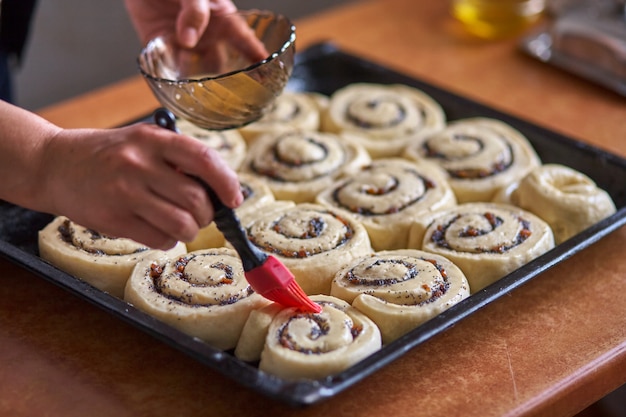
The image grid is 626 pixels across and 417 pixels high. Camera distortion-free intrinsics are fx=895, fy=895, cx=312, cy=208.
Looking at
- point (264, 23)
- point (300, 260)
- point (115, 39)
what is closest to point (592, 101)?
point (264, 23)

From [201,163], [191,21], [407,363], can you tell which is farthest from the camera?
[191,21]

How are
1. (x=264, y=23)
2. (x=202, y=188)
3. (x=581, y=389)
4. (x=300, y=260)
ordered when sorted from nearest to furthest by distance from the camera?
1. (x=202, y=188)
2. (x=581, y=389)
3. (x=300, y=260)
4. (x=264, y=23)

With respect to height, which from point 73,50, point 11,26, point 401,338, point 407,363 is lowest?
point 73,50

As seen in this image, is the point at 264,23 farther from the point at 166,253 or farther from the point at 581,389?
the point at 581,389

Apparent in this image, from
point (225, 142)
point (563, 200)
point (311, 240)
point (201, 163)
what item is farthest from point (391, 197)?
point (201, 163)

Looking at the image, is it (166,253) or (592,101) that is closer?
(166,253)

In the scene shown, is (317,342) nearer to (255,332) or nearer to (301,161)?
(255,332)

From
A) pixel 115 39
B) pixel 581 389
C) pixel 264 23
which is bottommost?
pixel 115 39
